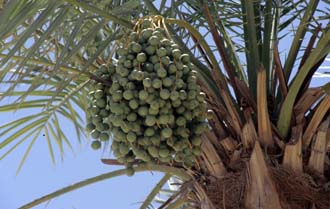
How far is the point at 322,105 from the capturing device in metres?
2.32

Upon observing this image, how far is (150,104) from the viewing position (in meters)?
1.92

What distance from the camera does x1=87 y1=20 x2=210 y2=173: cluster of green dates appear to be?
6.35 feet

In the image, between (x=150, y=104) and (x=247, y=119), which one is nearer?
(x=150, y=104)

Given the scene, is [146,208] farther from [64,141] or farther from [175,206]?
[64,141]

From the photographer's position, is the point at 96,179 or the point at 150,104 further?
the point at 96,179

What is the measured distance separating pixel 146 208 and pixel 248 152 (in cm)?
56

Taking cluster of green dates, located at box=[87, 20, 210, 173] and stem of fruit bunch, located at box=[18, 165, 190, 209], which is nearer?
cluster of green dates, located at box=[87, 20, 210, 173]

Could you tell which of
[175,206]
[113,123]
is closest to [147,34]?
[113,123]

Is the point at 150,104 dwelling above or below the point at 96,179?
above

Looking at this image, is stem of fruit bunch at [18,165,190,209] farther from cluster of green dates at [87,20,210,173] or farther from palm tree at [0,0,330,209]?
cluster of green dates at [87,20,210,173]

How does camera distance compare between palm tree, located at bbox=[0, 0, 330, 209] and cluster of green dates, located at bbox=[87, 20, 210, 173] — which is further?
palm tree, located at bbox=[0, 0, 330, 209]

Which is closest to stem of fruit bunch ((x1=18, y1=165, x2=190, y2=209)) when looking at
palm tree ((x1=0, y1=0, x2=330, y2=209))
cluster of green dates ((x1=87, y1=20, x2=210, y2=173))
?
palm tree ((x1=0, y1=0, x2=330, y2=209))

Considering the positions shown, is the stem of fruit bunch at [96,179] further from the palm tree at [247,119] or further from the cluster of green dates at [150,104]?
the cluster of green dates at [150,104]

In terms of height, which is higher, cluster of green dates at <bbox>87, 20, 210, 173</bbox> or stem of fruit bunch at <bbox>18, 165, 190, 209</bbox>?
cluster of green dates at <bbox>87, 20, 210, 173</bbox>
